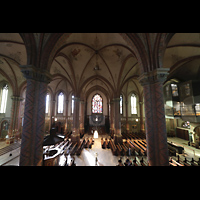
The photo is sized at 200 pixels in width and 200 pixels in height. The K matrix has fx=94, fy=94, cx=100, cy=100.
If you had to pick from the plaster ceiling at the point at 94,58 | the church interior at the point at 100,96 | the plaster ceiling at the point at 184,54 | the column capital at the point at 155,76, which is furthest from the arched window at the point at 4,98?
the plaster ceiling at the point at 184,54

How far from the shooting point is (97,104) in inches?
918

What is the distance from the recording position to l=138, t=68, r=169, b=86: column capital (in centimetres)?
473

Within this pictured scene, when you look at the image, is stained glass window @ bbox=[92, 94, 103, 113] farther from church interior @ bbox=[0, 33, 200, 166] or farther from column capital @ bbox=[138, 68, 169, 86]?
column capital @ bbox=[138, 68, 169, 86]

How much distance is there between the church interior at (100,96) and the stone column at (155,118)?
0.14 ft

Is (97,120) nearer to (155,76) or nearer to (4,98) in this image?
(4,98)

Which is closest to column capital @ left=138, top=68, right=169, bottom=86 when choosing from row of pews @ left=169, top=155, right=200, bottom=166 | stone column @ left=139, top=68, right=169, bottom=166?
stone column @ left=139, top=68, right=169, bottom=166

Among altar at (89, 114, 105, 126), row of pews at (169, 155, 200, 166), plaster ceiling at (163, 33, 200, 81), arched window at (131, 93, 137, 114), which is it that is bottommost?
row of pews at (169, 155, 200, 166)

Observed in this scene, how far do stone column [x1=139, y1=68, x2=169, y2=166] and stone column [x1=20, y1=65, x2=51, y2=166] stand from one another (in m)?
5.35

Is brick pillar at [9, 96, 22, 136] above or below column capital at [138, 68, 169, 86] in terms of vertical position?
below

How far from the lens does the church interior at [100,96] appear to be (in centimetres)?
466

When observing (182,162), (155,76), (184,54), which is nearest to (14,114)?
(155,76)

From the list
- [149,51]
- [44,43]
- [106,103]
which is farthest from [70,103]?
[149,51]

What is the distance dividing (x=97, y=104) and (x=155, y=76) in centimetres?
1891
